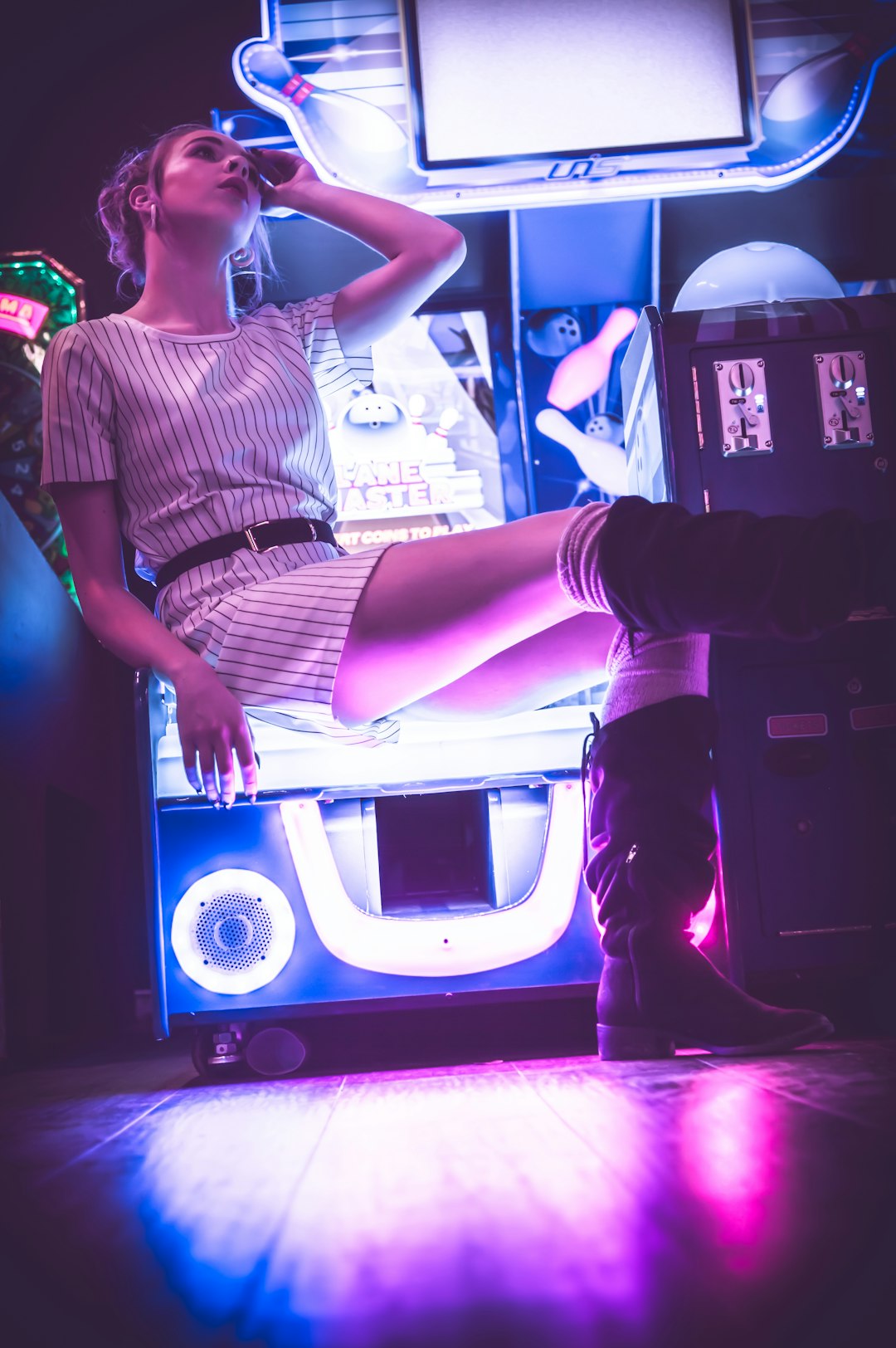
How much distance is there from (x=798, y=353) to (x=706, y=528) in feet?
2.82

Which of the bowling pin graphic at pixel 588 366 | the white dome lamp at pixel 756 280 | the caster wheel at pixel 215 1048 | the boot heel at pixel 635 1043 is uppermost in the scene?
the bowling pin graphic at pixel 588 366

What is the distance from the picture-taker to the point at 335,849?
4.67 feet

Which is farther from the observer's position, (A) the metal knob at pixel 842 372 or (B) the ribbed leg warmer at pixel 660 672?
(A) the metal knob at pixel 842 372

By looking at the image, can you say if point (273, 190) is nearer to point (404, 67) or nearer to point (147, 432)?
point (147, 432)

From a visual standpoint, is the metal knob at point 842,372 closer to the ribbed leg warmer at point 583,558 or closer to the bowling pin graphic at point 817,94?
the ribbed leg warmer at point 583,558

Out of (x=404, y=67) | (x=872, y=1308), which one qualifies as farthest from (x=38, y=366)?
(x=872, y=1308)

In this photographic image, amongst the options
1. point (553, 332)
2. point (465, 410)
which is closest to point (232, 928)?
point (465, 410)

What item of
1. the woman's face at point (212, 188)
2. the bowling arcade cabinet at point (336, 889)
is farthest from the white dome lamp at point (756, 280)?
the bowling arcade cabinet at point (336, 889)

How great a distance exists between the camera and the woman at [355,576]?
0.90 meters

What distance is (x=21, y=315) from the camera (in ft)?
8.86

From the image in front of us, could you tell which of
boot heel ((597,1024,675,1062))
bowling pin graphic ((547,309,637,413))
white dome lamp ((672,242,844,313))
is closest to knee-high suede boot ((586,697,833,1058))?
boot heel ((597,1024,675,1062))

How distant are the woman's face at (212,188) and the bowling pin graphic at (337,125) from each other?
0.93 metres

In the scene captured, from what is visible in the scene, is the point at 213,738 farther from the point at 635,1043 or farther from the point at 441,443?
the point at 441,443

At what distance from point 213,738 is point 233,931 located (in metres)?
0.46
